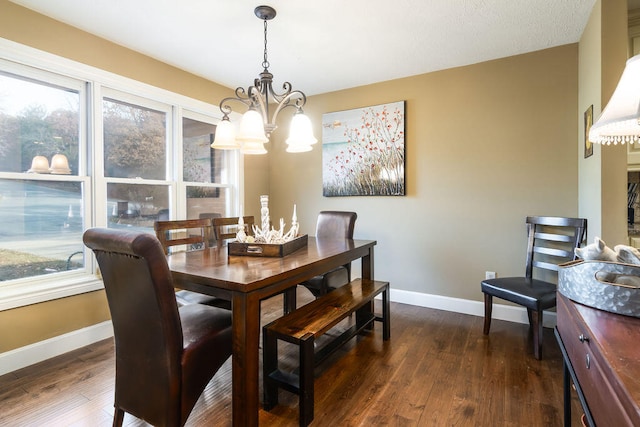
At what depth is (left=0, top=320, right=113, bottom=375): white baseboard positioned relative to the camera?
204cm

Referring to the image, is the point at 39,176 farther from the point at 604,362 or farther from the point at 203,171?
the point at 604,362

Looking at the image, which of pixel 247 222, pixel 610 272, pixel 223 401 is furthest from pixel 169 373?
pixel 247 222

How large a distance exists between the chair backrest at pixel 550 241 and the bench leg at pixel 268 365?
86.9 inches

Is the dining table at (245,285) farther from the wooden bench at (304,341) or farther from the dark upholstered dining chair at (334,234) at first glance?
the dark upholstered dining chair at (334,234)

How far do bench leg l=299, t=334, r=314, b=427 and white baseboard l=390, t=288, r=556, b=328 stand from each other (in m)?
2.04

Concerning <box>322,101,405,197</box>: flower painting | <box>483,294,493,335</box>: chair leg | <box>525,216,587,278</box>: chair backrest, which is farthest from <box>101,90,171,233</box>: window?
<box>525,216,587,278</box>: chair backrest

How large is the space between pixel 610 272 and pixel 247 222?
2.70 meters

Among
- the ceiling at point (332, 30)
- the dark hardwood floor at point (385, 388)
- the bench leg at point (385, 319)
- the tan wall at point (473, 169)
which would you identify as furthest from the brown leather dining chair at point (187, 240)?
the tan wall at point (473, 169)

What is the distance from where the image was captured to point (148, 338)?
127 centimetres

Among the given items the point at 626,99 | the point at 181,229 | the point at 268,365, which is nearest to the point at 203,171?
the point at 181,229

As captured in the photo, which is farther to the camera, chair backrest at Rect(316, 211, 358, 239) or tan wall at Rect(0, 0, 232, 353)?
chair backrest at Rect(316, 211, 358, 239)

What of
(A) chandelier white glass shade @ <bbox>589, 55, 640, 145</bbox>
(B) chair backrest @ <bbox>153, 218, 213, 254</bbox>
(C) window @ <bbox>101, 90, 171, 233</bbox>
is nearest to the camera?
(A) chandelier white glass shade @ <bbox>589, 55, 640, 145</bbox>

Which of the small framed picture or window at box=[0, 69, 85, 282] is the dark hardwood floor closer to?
window at box=[0, 69, 85, 282]

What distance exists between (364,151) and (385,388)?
2.43m
